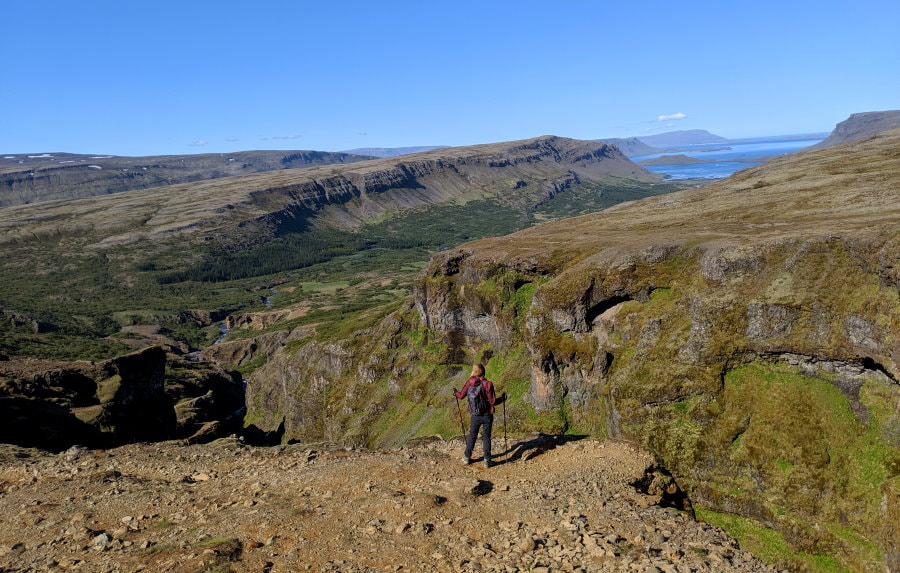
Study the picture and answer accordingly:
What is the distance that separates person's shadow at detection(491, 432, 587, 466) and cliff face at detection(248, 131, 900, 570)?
29.6 ft

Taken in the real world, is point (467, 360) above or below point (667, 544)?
below

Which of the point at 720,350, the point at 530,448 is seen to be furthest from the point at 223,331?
the point at 530,448

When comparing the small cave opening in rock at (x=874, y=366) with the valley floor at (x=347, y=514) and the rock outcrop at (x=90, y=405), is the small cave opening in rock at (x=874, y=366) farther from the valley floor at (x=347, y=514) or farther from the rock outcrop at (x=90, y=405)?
the rock outcrop at (x=90, y=405)

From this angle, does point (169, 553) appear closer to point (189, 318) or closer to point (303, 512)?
point (303, 512)

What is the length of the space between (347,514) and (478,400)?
598 centimetres

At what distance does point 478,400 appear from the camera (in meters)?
19.6

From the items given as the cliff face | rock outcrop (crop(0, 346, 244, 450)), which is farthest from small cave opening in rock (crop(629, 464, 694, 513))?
rock outcrop (crop(0, 346, 244, 450))

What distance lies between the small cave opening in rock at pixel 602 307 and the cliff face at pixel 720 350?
164mm

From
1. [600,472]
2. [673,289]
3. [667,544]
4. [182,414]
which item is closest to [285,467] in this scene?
[600,472]

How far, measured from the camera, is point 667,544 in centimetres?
1565

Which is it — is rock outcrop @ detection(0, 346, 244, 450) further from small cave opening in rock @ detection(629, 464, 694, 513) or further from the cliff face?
small cave opening in rock @ detection(629, 464, 694, 513)

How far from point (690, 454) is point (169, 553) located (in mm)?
25426

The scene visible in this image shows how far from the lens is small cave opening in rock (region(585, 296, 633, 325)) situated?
42594 mm

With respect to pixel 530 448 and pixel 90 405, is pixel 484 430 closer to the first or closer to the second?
pixel 530 448
